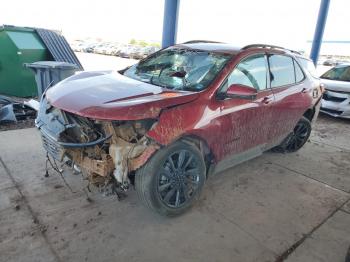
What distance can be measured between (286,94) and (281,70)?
1.09 feet

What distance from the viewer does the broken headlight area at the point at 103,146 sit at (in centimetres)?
264

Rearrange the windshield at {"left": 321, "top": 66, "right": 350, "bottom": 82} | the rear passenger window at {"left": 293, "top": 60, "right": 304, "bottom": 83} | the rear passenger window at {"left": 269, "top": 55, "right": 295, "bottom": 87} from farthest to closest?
1. the windshield at {"left": 321, "top": 66, "right": 350, "bottom": 82}
2. the rear passenger window at {"left": 293, "top": 60, "right": 304, "bottom": 83}
3. the rear passenger window at {"left": 269, "top": 55, "right": 295, "bottom": 87}

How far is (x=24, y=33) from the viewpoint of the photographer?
6539 mm

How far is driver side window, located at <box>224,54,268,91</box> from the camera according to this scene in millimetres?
3334

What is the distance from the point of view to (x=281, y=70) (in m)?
4.10

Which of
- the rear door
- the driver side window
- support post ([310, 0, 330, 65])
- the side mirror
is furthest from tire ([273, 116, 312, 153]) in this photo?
support post ([310, 0, 330, 65])

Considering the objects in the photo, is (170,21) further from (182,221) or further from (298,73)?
(182,221)

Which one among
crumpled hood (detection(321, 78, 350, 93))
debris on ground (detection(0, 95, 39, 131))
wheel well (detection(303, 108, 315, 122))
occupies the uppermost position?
crumpled hood (detection(321, 78, 350, 93))

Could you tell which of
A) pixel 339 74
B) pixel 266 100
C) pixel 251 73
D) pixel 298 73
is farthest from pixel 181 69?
pixel 339 74

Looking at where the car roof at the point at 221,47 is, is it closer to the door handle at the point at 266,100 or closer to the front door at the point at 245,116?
the front door at the point at 245,116

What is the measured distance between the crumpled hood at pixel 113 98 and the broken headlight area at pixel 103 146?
0.47ft

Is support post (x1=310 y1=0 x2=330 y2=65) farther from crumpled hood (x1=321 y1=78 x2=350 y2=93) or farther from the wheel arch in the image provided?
the wheel arch

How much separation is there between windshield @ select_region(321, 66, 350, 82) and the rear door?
453 centimetres

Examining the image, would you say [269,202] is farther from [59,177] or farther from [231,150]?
[59,177]
